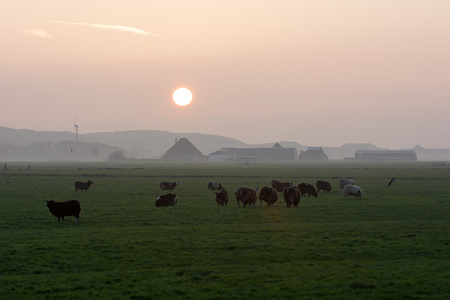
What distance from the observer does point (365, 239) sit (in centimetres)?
1908

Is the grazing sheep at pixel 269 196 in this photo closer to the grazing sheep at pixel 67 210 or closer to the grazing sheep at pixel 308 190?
the grazing sheep at pixel 308 190

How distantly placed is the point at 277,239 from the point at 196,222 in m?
6.49

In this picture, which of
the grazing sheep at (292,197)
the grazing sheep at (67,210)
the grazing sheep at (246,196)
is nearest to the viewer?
the grazing sheep at (67,210)

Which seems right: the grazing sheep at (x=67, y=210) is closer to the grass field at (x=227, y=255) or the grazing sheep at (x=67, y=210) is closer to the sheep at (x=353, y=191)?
the grass field at (x=227, y=255)

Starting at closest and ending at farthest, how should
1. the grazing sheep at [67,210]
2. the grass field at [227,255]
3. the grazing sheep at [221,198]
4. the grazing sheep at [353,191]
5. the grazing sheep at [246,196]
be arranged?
the grass field at [227,255] < the grazing sheep at [67,210] < the grazing sheep at [246,196] < the grazing sheep at [221,198] < the grazing sheep at [353,191]

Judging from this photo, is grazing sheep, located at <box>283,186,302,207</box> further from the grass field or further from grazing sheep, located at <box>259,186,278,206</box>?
the grass field

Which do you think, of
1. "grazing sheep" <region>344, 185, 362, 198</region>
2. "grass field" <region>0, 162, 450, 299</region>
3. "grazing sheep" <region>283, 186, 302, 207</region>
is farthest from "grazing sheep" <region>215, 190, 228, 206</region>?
"grazing sheep" <region>344, 185, 362, 198</region>

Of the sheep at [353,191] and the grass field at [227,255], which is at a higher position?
the sheep at [353,191]

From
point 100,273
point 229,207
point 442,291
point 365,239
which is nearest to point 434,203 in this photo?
point 229,207

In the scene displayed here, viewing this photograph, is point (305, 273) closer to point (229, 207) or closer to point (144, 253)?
point (144, 253)

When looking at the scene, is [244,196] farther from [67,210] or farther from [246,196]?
[67,210]

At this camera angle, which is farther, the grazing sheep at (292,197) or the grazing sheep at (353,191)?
the grazing sheep at (353,191)

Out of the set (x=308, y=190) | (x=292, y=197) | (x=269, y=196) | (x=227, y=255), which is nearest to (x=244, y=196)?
(x=269, y=196)

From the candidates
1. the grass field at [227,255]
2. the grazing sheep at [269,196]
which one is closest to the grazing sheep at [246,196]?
the grazing sheep at [269,196]
